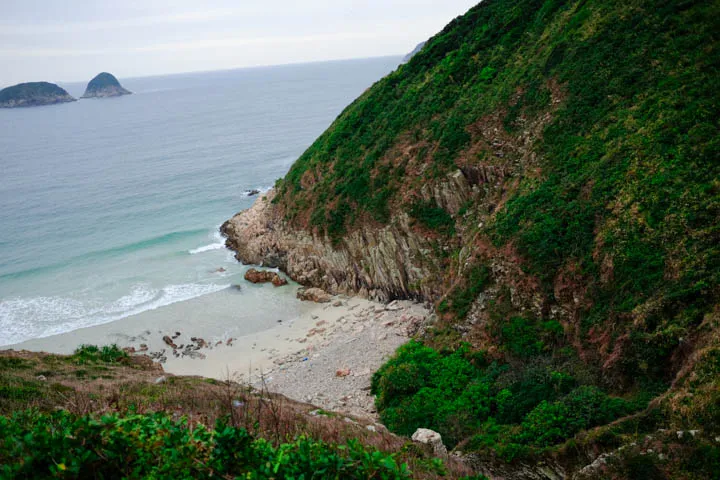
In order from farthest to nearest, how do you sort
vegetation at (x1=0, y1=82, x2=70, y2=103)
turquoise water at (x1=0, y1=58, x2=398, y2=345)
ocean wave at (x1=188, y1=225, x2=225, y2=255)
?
vegetation at (x1=0, y1=82, x2=70, y2=103) → ocean wave at (x1=188, y1=225, x2=225, y2=255) → turquoise water at (x1=0, y1=58, x2=398, y2=345)

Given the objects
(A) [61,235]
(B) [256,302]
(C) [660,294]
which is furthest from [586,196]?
(A) [61,235]

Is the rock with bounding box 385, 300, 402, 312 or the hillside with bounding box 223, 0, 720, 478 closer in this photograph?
the hillside with bounding box 223, 0, 720, 478

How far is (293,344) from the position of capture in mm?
27234

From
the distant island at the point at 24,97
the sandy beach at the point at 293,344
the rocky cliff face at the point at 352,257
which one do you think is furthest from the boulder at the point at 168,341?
the distant island at the point at 24,97

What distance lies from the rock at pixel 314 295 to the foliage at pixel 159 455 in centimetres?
2451

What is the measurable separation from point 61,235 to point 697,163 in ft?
174

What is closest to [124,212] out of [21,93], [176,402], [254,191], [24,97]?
[254,191]

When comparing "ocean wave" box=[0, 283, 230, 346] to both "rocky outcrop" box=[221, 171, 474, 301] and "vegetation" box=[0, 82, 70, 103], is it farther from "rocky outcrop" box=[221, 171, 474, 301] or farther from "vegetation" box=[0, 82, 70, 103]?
"vegetation" box=[0, 82, 70, 103]

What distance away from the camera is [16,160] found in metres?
80.1

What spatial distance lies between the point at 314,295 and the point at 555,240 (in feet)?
60.4

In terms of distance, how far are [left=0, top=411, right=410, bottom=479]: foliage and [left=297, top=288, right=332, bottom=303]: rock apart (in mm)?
24510

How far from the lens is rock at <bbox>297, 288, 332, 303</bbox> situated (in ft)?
105

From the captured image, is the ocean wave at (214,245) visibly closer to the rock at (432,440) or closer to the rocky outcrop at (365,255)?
the rocky outcrop at (365,255)

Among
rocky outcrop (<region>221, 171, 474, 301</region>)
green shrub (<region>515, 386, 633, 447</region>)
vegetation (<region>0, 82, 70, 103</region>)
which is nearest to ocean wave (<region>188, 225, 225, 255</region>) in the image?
rocky outcrop (<region>221, 171, 474, 301</region>)
